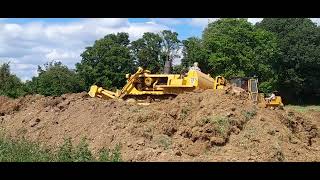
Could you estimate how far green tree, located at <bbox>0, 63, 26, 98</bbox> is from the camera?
128ft

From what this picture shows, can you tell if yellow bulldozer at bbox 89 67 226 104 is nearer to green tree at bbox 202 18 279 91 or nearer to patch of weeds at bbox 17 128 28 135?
patch of weeds at bbox 17 128 28 135

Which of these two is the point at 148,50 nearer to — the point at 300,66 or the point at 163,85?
the point at 300,66

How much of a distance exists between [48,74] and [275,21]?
34.9 metres

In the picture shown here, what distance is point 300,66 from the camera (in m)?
65.0

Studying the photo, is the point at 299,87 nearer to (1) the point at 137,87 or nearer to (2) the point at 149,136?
(1) the point at 137,87

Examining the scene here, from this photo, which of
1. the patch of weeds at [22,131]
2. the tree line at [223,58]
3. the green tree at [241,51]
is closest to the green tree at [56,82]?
the tree line at [223,58]

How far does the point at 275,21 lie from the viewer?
75250mm

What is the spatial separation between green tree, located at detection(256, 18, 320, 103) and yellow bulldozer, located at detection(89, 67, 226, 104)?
47.5 metres

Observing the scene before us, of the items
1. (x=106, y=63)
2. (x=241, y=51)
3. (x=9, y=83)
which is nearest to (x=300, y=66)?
(x=241, y=51)

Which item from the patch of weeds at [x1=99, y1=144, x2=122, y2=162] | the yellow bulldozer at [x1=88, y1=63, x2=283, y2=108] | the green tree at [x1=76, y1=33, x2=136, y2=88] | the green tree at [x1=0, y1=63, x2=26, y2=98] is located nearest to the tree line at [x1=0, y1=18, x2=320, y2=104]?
the green tree at [x1=76, y1=33, x2=136, y2=88]

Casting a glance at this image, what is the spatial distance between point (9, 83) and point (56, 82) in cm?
1253

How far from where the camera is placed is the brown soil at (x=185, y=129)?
37.9 feet
